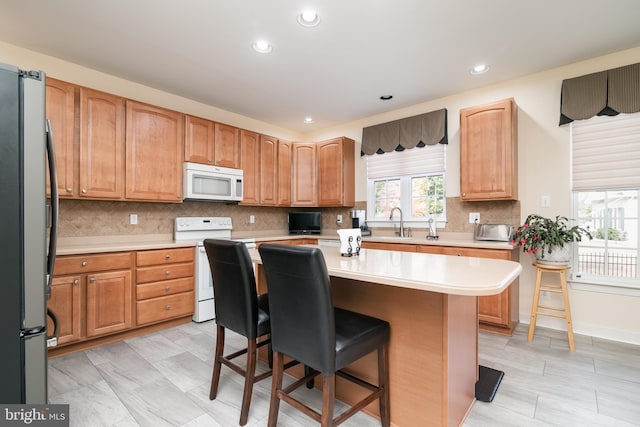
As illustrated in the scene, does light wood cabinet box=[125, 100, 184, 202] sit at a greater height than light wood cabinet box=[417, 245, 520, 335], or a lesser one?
greater

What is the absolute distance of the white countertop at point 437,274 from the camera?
44.8 inches

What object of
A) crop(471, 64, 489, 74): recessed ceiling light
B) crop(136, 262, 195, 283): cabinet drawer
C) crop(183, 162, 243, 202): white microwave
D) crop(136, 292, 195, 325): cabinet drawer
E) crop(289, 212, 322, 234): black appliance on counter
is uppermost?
crop(471, 64, 489, 74): recessed ceiling light

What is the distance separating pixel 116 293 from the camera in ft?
9.19

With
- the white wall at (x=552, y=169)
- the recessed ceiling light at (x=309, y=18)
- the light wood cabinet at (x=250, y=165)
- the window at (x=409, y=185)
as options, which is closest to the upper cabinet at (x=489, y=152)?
the white wall at (x=552, y=169)

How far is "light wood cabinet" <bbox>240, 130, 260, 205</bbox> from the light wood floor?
2.01 metres

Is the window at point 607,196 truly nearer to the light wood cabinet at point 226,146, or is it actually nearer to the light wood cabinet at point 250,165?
the light wood cabinet at point 250,165

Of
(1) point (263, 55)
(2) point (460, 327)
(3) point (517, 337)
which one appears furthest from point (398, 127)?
(2) point (460, 327)

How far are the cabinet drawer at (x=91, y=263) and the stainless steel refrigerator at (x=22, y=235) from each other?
1.73m

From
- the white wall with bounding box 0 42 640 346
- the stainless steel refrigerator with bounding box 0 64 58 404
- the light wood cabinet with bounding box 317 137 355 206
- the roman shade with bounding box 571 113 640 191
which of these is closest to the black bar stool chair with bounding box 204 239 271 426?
the stainless steel refrigerator with bounding box 0 64 58 404

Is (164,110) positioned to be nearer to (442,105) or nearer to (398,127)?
(398,127)

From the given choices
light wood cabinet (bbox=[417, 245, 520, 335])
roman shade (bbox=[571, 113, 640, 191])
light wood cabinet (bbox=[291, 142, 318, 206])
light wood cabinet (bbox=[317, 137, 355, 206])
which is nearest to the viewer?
roman shade (bbox=[571, 113, 640, 191])

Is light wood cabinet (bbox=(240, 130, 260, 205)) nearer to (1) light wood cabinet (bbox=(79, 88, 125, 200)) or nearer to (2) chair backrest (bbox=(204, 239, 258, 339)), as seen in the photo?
(1) light wood cabinet (bbox=(79, 88, 125, 200))

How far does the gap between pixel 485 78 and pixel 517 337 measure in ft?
8.76

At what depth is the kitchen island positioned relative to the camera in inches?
56.0
